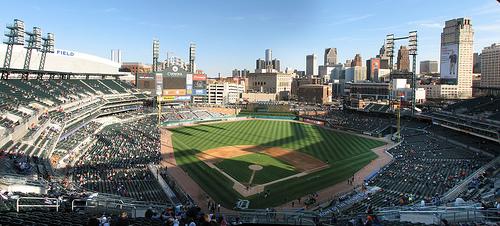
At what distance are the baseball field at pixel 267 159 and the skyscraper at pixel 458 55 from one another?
10852cm

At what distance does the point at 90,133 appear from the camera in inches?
1679

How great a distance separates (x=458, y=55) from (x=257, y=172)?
14750 cm

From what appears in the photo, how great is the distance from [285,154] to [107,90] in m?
35.5

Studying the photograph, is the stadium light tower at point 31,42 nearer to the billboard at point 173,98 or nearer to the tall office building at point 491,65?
the billboard at point 173,98

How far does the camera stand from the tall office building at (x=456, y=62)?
142512mm

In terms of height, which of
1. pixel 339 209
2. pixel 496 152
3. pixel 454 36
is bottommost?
pixel 339 209

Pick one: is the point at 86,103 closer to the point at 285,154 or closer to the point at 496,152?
the point at 285,154

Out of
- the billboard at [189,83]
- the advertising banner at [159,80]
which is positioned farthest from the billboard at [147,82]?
the billboard at [189,83]

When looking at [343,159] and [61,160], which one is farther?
[343,159]

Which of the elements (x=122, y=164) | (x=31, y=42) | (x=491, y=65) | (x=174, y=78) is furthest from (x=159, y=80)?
(x=491, y=65)

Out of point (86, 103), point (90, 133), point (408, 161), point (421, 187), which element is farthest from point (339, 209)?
point (86, 103)

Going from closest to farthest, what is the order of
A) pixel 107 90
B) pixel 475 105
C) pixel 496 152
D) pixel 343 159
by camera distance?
pixel 496 152 < pixel 343 159 < pixel 475 105 < pixel 107 90

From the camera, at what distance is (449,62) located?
153 m

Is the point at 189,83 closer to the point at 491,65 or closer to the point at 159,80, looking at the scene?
the point at 159,80
